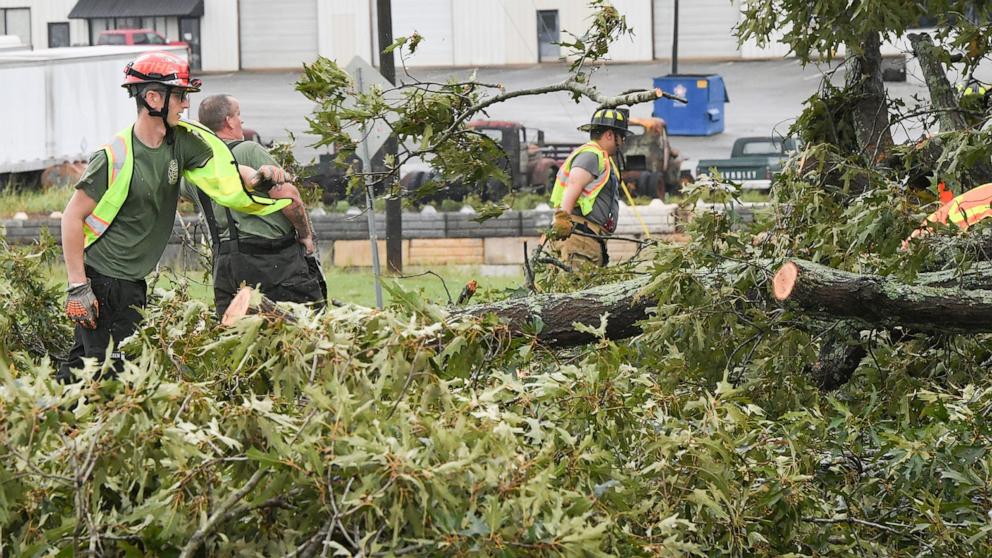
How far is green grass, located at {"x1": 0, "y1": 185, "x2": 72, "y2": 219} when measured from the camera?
18641 mm

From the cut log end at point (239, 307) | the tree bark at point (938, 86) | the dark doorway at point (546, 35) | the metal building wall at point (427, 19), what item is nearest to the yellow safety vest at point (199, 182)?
the cut log end at point (239, 307)

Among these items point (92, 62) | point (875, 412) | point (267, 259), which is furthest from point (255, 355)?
point (92, 62)

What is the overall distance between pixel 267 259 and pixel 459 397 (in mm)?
3560

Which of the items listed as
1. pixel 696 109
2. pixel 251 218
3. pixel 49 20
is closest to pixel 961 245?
pixel 251 218

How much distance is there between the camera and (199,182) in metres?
6.02

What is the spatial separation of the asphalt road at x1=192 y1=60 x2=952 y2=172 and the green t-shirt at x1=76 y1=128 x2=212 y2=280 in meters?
22.7

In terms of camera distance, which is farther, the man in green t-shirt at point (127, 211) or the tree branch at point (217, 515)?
the man in green t-shirt at point (127, 211)

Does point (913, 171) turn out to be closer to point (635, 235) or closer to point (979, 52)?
point (979, 52)

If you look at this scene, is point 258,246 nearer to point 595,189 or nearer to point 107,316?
point 107,316

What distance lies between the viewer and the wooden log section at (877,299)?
476 cm

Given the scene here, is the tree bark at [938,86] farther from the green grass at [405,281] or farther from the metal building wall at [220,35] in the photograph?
the metal building wall at [220,35]

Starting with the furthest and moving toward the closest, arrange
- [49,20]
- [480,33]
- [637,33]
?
[49,20]
[637,33]
[480,33]

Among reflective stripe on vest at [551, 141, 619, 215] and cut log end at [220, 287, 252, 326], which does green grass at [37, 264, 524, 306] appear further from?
cut log end at [220, 287, 252, 326]

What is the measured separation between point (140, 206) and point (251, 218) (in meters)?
0.85
